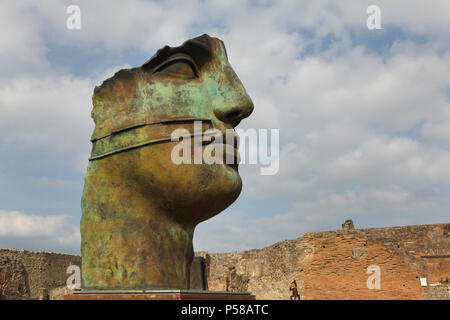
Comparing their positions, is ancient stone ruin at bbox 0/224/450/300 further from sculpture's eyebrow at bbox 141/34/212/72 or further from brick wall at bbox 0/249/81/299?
sculpture's eyebrow at bbox 141/34/212/72

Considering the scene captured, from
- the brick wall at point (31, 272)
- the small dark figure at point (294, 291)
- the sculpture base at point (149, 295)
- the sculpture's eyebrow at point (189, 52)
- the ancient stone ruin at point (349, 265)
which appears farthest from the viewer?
the brick wall at point (31, 272)

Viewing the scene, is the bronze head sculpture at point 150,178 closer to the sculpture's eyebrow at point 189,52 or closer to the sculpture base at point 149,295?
the sculpture's eyebrow at point 189,52

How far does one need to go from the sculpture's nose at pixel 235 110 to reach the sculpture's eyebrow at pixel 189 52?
41 centimetres

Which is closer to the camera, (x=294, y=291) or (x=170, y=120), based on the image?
(x=170, y=120)

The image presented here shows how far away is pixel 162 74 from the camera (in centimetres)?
364

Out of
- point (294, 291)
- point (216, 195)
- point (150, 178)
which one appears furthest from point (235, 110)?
point (294, 291)

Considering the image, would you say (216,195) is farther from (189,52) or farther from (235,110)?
(189,52)

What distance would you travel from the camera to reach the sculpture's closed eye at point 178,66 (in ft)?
12.0

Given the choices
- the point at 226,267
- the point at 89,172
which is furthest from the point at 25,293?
the point at 89,172

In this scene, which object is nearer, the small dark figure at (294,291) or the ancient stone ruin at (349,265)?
the small dark figure at (294,291)

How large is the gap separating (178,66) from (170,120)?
48cm

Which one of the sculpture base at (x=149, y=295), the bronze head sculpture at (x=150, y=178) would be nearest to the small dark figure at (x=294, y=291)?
the bronze head sculpture at (x=150, y=178)

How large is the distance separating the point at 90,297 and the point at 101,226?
0.53m

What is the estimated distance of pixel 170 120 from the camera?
348 centimetres
